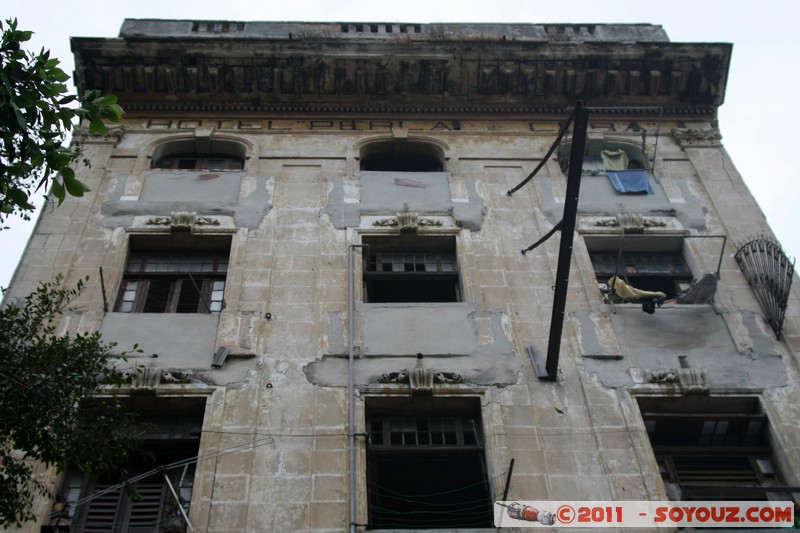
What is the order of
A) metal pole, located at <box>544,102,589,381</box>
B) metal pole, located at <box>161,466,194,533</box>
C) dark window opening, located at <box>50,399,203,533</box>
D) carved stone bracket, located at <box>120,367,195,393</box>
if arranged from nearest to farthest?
metal pole, located at <box>161,466,194,533</box>
dark window opening, located at <box>50,399,203,533</box>
metal pole, located at <box>544,102,589,381</box>
carved stone bracket, located at <box>120,367,195,393</box>

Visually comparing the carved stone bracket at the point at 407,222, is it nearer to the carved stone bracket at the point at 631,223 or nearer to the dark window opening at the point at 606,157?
the carved stone bracket at the point at 631,223

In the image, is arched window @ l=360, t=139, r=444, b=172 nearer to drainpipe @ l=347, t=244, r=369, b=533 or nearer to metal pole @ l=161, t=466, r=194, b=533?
drainpipe @ l=347, t=244, r=369, b=533

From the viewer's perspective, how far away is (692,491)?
1273 cm

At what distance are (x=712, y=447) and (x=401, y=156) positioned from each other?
10.0 meters

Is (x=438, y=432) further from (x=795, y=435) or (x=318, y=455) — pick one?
(x=795, y=435)

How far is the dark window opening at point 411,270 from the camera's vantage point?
1639 cm

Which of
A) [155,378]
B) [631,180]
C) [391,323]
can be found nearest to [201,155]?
[391,323]

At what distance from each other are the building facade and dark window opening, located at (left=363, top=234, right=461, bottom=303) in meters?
0.05

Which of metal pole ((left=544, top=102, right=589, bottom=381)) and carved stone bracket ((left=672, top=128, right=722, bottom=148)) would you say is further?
carved stone bracket ((left=672, top=128, right=722, bottom=148))

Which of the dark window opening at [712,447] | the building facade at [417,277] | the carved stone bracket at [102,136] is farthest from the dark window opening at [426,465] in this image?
the carved stone bracket at [102,136]

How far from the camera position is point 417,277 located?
16422 millimetres

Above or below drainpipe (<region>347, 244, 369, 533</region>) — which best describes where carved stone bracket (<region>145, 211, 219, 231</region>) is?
above

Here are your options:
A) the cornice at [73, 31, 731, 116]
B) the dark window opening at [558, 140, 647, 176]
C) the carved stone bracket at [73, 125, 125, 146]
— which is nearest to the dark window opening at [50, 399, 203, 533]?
the carved stone bracket at [73, 125, 125, 146]

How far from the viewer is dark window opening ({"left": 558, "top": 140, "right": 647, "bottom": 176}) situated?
1928 centimetres
